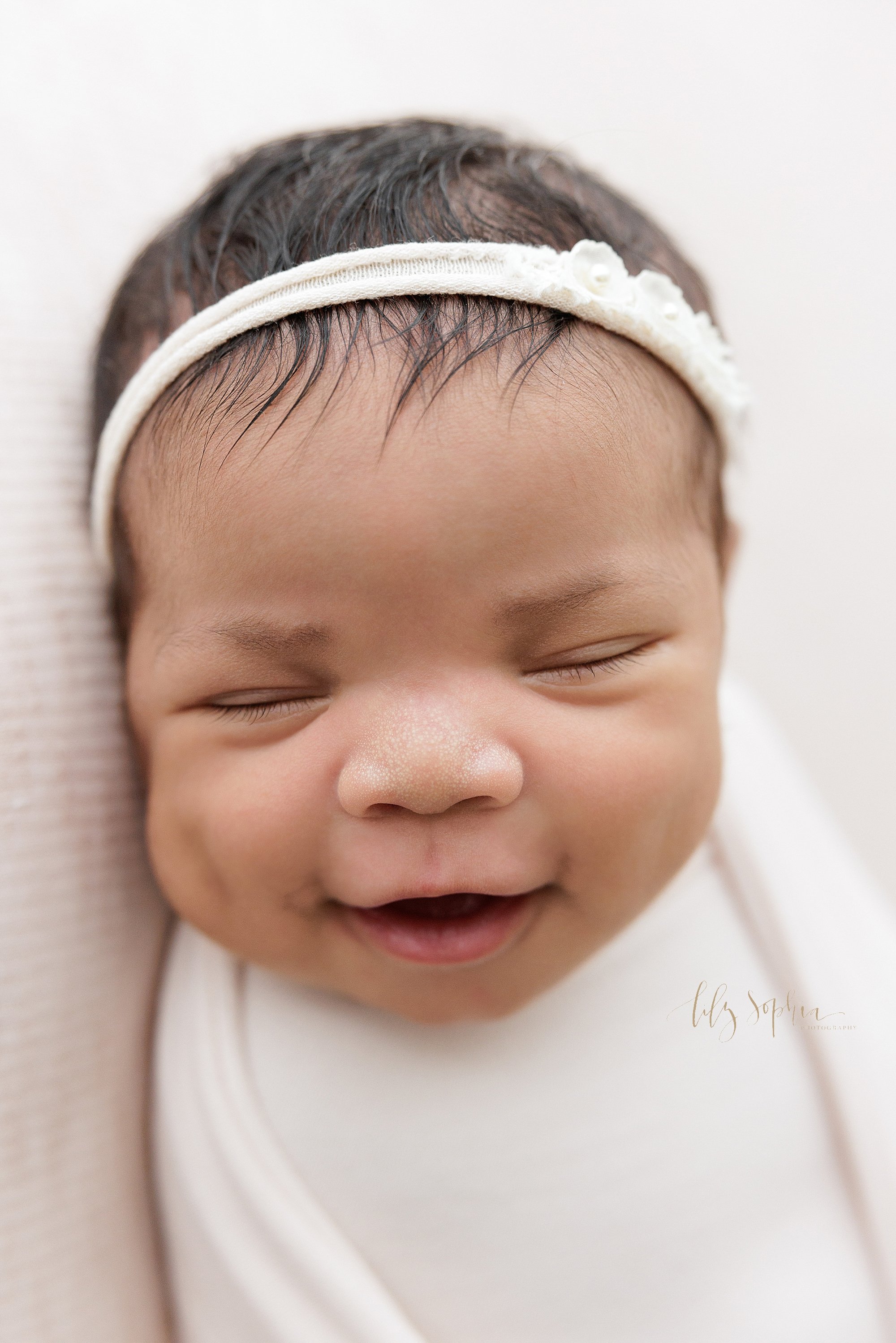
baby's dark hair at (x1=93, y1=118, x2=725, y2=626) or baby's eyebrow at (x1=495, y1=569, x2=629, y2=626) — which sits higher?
baby's dark hair at (x1=93, y1=118, x2=725, y2=626)

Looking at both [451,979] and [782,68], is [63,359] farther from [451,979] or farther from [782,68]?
[782,68]

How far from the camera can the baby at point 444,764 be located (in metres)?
0.73

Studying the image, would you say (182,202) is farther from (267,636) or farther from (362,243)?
(267,636)

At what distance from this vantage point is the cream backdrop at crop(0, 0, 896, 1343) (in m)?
0.91

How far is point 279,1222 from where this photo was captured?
2.90 ft

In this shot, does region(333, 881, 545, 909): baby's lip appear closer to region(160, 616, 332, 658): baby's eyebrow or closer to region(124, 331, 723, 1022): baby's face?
region(124, 331, 723, 1022): baby's face

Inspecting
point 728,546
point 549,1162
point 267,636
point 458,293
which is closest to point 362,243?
point 458,293

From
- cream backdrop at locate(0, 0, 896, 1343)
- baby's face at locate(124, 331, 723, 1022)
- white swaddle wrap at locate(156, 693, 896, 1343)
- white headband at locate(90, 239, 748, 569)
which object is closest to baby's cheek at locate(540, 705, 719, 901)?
baby's face at locate(124, 331, 723, 1022)

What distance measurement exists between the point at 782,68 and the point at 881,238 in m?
0.30

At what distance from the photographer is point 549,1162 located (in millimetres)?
872

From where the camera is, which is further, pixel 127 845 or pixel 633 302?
pixel 127 845

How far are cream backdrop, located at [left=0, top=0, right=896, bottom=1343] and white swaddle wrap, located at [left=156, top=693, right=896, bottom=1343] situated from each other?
0.11 m

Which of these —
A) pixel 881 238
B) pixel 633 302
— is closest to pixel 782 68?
pixel 881 238

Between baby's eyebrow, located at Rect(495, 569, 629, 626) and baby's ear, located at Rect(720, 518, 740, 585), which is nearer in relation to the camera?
baby's eyebrow, located at Rect(495, 569, 629, 626)
